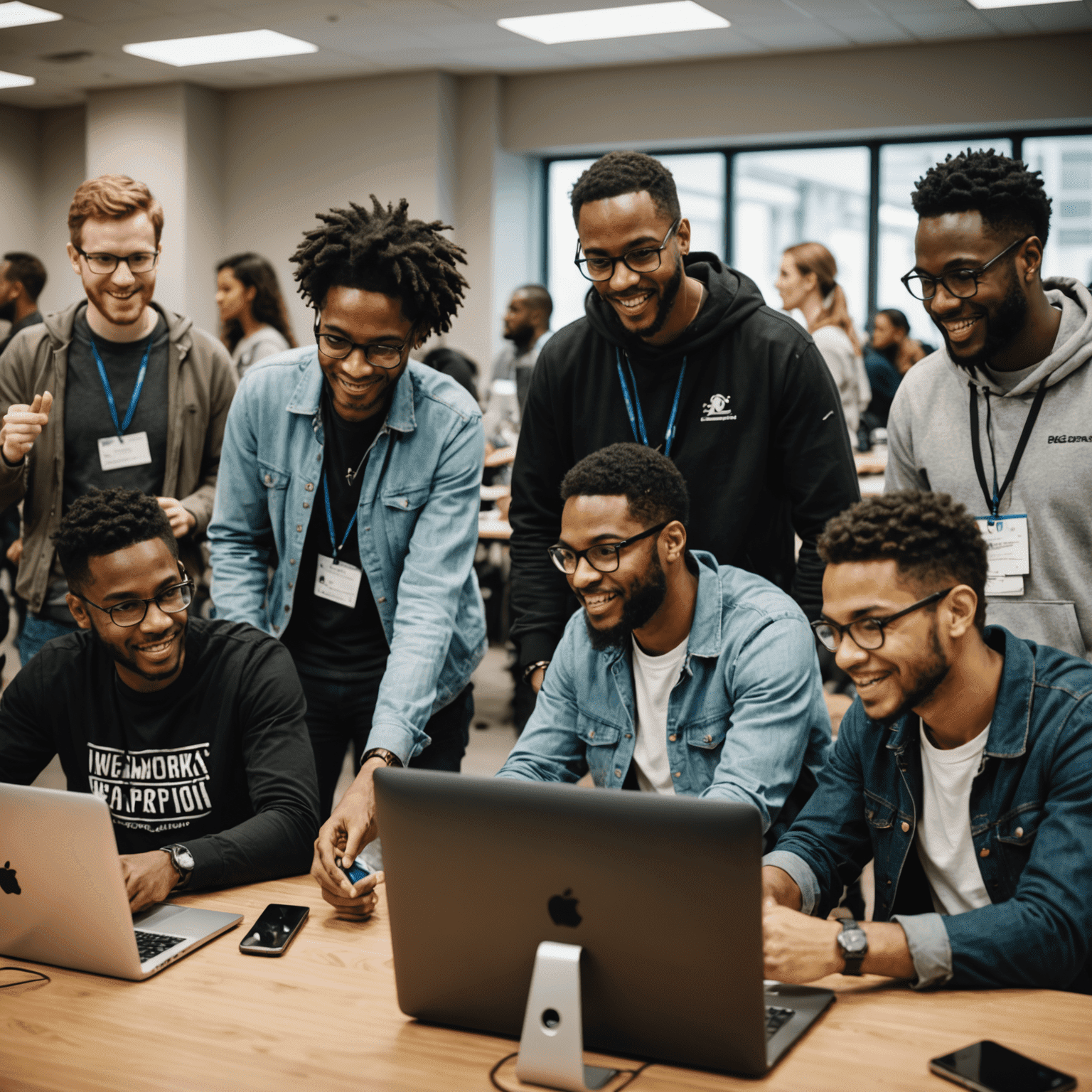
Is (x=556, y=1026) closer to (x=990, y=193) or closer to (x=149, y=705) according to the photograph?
(x=149, y=705)

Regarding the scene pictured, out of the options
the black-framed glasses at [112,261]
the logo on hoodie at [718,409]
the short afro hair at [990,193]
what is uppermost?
the short afro hair at [990,193]

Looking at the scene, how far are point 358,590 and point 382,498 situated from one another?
0.57ft

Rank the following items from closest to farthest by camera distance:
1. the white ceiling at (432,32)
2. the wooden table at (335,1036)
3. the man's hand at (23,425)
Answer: the wooden table at (335,1036) → the man's hand at (23,425) → the white ceiling at (432,32)

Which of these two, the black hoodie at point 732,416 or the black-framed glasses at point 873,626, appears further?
the black hoodie at point 732,416

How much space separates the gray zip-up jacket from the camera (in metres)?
2.62

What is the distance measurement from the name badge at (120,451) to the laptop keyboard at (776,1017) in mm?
1857

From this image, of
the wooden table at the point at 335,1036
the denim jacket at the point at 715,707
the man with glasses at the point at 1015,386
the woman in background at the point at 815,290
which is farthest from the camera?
→ the woman in background at the point at 815,290

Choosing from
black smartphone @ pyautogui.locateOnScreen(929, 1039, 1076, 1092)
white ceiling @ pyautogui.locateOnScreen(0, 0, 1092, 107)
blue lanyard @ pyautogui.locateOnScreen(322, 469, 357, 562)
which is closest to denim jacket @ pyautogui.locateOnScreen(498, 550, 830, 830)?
blue lanyard @ pyautogui.locateOnScreen(322, 469, 357, 562)

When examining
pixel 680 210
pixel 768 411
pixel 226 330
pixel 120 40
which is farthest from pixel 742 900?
pixel 120 40

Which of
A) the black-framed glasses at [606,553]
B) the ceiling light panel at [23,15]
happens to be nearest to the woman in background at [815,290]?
the black-framed glasses at [606,553]

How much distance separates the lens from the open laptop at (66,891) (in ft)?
4.60

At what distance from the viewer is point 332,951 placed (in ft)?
5.06

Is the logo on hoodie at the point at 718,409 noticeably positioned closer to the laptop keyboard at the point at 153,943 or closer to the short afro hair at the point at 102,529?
the short afro hair at the point at 102,529

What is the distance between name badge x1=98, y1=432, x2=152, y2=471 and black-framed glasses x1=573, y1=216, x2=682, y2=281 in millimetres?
1147
